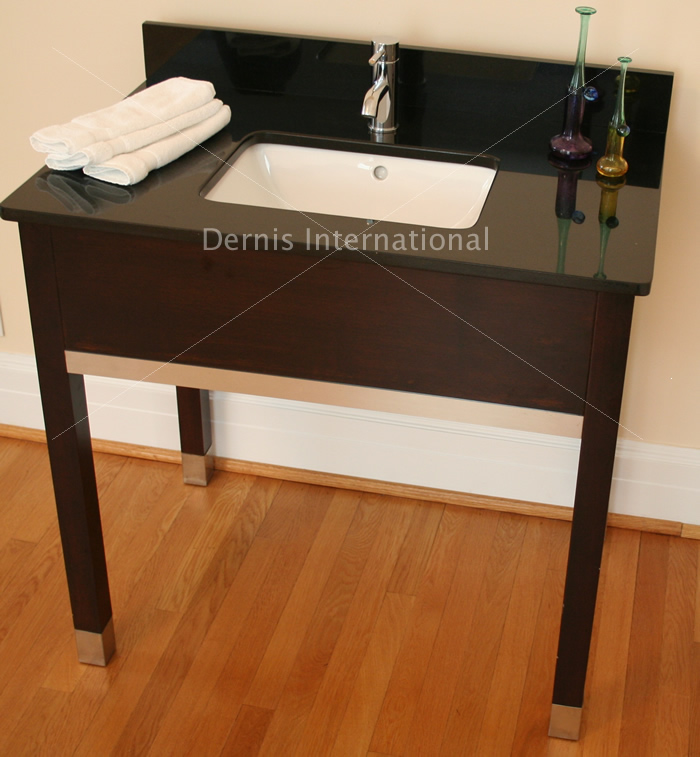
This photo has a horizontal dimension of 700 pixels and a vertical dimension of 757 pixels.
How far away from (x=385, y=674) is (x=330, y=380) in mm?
637

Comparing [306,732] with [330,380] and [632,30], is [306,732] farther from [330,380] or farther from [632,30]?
[632,30]

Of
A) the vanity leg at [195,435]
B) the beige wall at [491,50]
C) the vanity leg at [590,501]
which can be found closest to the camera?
the vanity leg at [590,501]

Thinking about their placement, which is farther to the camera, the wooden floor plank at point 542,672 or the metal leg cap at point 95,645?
the metal leg cap at point 95,645

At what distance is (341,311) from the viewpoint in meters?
1.34

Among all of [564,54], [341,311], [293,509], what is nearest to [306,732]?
[293,509]

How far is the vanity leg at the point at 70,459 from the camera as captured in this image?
4.65 ft

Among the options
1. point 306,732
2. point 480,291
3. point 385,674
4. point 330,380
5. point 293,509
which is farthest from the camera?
point 293,509

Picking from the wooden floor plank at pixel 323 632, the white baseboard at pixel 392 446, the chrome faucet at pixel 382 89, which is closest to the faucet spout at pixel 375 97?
the chrome faucet at pixel 382 89

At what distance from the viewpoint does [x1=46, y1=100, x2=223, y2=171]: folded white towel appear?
1.40m

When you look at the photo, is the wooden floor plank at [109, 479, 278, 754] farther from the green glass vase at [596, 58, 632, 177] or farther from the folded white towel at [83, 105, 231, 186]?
the green glass vase at [596, 58, 632, 177]

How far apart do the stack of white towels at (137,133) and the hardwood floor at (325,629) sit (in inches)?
34.6

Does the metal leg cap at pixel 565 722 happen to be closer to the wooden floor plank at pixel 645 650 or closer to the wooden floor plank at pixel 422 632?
the wooden floor plank at pixel 645 650

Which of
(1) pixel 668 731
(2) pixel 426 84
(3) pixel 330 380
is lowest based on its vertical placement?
(1) pixel 668 731

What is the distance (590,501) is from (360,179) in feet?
2.12
